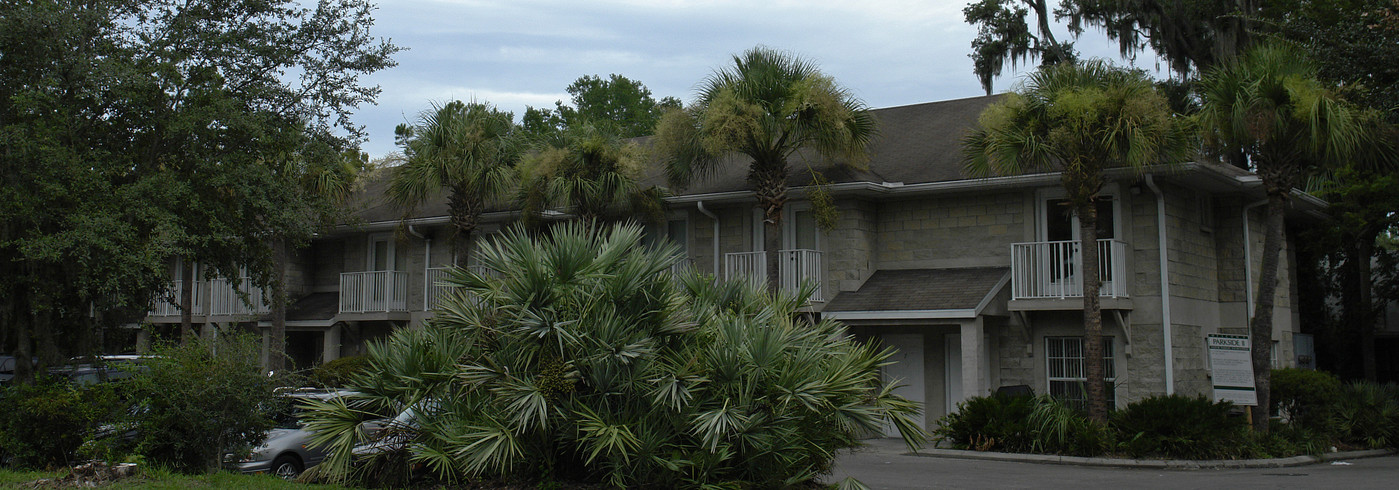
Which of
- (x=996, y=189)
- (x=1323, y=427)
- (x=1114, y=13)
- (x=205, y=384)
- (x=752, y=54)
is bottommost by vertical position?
(x=1323, y=427)

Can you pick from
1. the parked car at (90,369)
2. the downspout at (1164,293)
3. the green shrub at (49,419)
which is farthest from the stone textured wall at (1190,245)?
the green shrub at (49,419)

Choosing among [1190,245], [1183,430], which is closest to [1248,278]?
[1190,245]

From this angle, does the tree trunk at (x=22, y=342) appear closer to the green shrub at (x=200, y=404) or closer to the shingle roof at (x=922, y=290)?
the green shrub at (x=200, y=404)

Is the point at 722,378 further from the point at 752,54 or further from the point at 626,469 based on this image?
the point at 752,54

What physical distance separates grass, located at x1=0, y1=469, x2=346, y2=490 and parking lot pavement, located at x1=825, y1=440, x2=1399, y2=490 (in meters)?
5.91

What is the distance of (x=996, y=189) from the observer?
66.1 feet

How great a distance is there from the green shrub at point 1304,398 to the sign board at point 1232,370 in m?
1.77

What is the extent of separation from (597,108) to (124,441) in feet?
136

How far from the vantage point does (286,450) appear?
13.7 m

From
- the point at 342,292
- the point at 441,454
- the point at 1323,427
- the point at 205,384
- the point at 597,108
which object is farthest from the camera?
the point at 597,108

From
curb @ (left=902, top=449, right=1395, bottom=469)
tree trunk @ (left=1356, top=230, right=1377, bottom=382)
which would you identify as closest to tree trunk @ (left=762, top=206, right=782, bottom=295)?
curb @ (left=902, top=449, right=1395, bottom=469)

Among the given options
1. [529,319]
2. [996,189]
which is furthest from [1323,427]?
[529,319]

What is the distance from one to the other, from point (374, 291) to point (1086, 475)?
16658mm

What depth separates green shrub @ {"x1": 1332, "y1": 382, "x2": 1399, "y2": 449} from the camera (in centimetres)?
1894
